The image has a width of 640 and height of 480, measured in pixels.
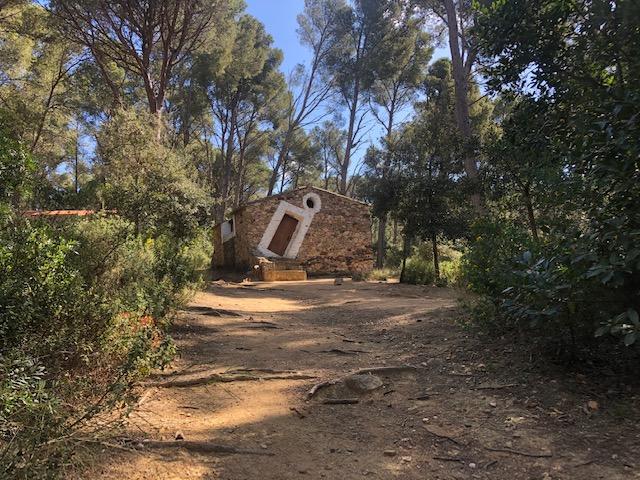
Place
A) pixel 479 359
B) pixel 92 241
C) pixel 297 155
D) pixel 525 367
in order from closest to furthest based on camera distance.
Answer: pixel 525 367, pixel 479 359, pixel 92 241, pixel 297 155

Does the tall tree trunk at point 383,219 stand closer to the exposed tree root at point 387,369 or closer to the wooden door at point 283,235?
the wooden door at point 283,235

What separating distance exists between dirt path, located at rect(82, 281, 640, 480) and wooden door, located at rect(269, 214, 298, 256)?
39.5 ft

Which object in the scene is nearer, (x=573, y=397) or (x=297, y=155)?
(x=573, y=397)

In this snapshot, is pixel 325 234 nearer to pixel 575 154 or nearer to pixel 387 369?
pixel 387 369

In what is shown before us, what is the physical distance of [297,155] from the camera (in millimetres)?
35250

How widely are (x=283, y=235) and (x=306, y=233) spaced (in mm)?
925

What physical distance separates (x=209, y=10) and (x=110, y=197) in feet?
29.4

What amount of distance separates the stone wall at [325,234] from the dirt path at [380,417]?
39.1ft

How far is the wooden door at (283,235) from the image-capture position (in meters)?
18.1

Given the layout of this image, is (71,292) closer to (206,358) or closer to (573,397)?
(206,358)

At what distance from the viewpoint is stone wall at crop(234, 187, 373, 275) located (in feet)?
58.5

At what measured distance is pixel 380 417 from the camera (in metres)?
3.63

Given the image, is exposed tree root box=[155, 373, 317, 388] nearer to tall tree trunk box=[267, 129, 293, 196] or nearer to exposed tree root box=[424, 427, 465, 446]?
exposed tree root box=[424, 427, 465, 446]

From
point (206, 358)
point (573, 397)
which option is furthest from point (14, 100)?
point (573, 397)
